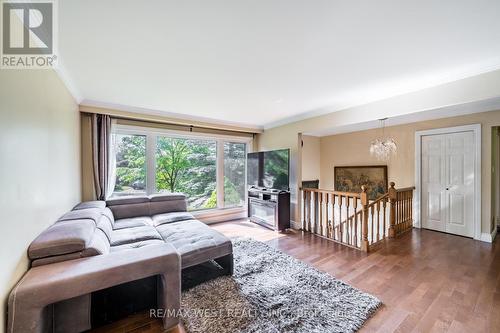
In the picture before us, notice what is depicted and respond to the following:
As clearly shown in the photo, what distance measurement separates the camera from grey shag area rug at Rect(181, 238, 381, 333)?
158cm

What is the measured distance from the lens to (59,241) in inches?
57.9

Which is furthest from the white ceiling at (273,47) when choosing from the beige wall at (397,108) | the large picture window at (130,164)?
the large picture window at (130,164)

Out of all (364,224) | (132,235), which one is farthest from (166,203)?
(364,224)

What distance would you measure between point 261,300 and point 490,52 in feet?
10.0

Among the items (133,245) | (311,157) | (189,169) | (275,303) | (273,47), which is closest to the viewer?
(273,47)

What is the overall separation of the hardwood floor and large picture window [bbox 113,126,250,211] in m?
1.30

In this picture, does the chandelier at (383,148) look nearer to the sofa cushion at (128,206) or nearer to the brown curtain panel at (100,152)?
the sofa cushion at (128,206)

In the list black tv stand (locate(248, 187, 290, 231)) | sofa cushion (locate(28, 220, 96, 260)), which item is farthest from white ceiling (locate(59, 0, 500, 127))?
black tv stand (locate(248, 187, 290, 231))

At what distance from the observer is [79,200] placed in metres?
3.09

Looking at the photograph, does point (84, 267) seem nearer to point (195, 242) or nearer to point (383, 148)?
point (195, 242)

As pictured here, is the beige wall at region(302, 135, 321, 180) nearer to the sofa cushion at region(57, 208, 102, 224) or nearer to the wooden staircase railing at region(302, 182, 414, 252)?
the wooden staircase railing at region(302, 182, 414, 252)

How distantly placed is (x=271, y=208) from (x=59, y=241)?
125 inches

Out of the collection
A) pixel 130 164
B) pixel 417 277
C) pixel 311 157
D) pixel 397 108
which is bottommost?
pixel 417 277

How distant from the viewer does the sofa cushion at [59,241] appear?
4.64 ft
